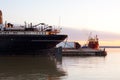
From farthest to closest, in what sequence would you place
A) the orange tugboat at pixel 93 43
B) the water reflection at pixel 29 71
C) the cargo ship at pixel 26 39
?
the orange tugboat at pixel 93 43
the cargo ship at pixel 26 39
the water reflection at pixel 29 71

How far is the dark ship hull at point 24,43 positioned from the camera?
4516 cm

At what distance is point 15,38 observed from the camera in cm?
4509

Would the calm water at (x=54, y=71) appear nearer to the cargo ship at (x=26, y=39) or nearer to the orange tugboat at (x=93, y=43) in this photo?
the cargo ship at (x=26, y=39)

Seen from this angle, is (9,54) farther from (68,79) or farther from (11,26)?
(68,79)

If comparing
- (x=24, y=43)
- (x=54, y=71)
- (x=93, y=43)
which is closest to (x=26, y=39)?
(x=24, y=43)

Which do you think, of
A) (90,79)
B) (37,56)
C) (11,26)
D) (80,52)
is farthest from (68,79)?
(80,52)

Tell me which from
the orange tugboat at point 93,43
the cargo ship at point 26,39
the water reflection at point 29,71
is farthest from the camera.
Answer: the orange tugboat at point 93,43

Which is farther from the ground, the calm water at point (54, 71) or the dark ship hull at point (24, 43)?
the dark ship hull at point (24, 43)

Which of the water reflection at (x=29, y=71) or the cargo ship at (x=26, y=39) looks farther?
the cargo ship at (x=26, y=39)

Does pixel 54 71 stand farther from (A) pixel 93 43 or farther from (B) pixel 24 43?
(A) pixel 93 43

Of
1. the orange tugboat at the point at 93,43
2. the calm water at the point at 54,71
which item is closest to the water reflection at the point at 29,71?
the calm water at the point at 54,71

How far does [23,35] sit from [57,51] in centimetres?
582

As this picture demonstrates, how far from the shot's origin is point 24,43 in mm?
45281

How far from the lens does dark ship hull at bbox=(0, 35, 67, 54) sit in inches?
1778
